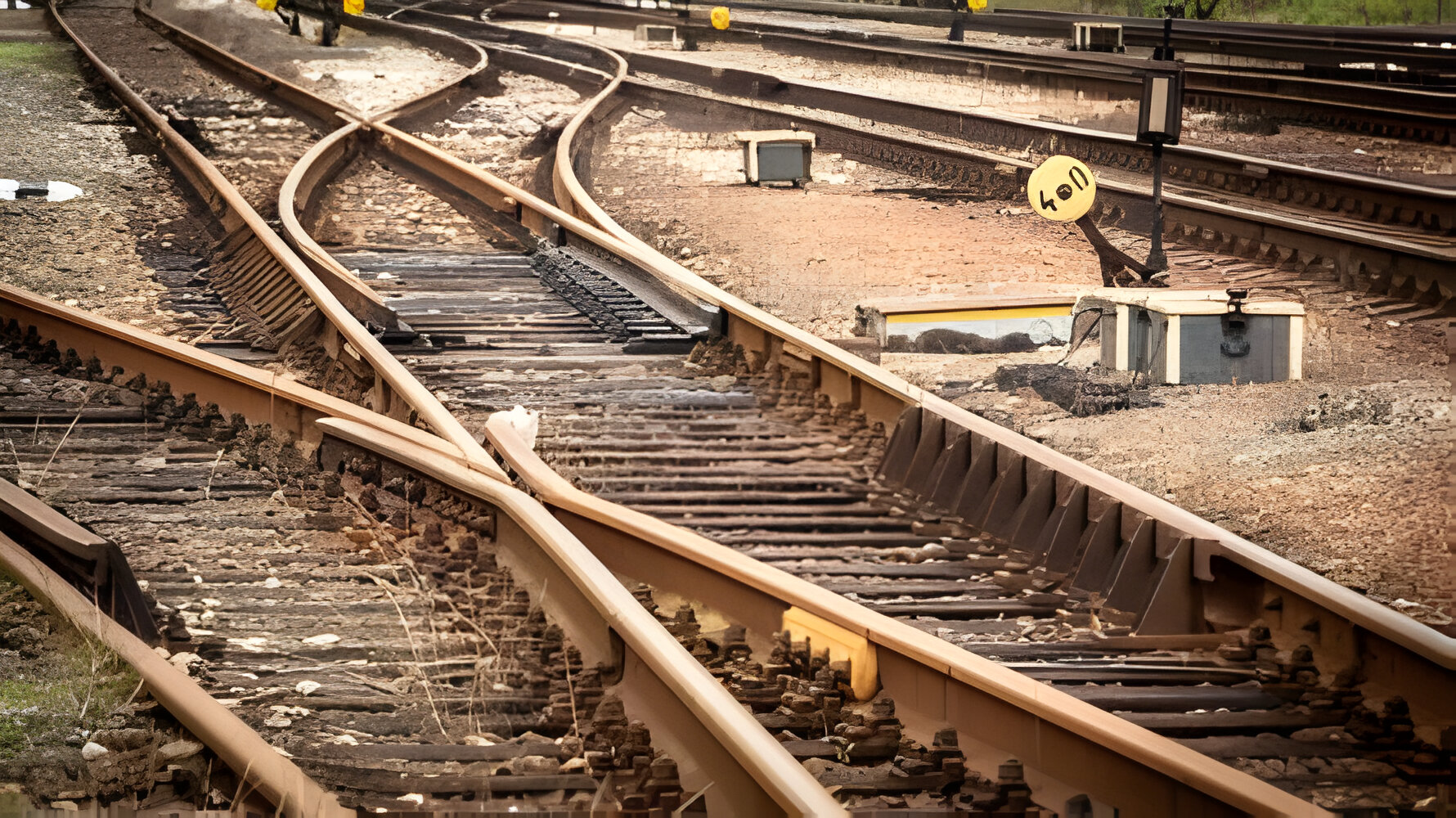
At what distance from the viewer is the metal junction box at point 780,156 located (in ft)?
48.1

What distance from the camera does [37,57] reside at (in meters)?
19.6

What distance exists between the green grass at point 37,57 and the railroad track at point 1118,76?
718 cm

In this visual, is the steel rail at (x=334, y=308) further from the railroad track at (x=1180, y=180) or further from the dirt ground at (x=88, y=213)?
the railroad track at (x=1180, y=180)

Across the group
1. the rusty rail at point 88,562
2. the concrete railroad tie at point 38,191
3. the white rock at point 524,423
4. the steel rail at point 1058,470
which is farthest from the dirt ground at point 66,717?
the concrete railroad tie at point 38,191

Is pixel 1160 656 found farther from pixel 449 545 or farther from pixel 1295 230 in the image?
pixel 1295 230

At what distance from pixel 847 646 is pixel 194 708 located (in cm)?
196

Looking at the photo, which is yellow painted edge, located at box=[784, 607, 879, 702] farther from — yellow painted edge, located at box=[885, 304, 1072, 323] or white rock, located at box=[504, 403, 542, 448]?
yellow painted edge, located at box=[885, 304, 1072, 323]

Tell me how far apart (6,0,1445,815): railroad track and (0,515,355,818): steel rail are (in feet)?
3.43

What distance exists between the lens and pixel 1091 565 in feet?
18.9

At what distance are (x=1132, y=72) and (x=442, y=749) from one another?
16.6 metres

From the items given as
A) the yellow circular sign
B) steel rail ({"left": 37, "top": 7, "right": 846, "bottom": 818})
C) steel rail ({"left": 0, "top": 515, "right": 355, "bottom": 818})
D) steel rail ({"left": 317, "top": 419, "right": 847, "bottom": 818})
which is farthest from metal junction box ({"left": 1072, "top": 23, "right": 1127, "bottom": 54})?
steel rail ({"left": 0, "top": 515, "right": 355, "bottom": 818})

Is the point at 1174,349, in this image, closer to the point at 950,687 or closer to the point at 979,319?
the point at 979,319

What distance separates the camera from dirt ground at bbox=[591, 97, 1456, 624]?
634 centimetres

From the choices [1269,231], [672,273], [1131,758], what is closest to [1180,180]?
[1269,231]
